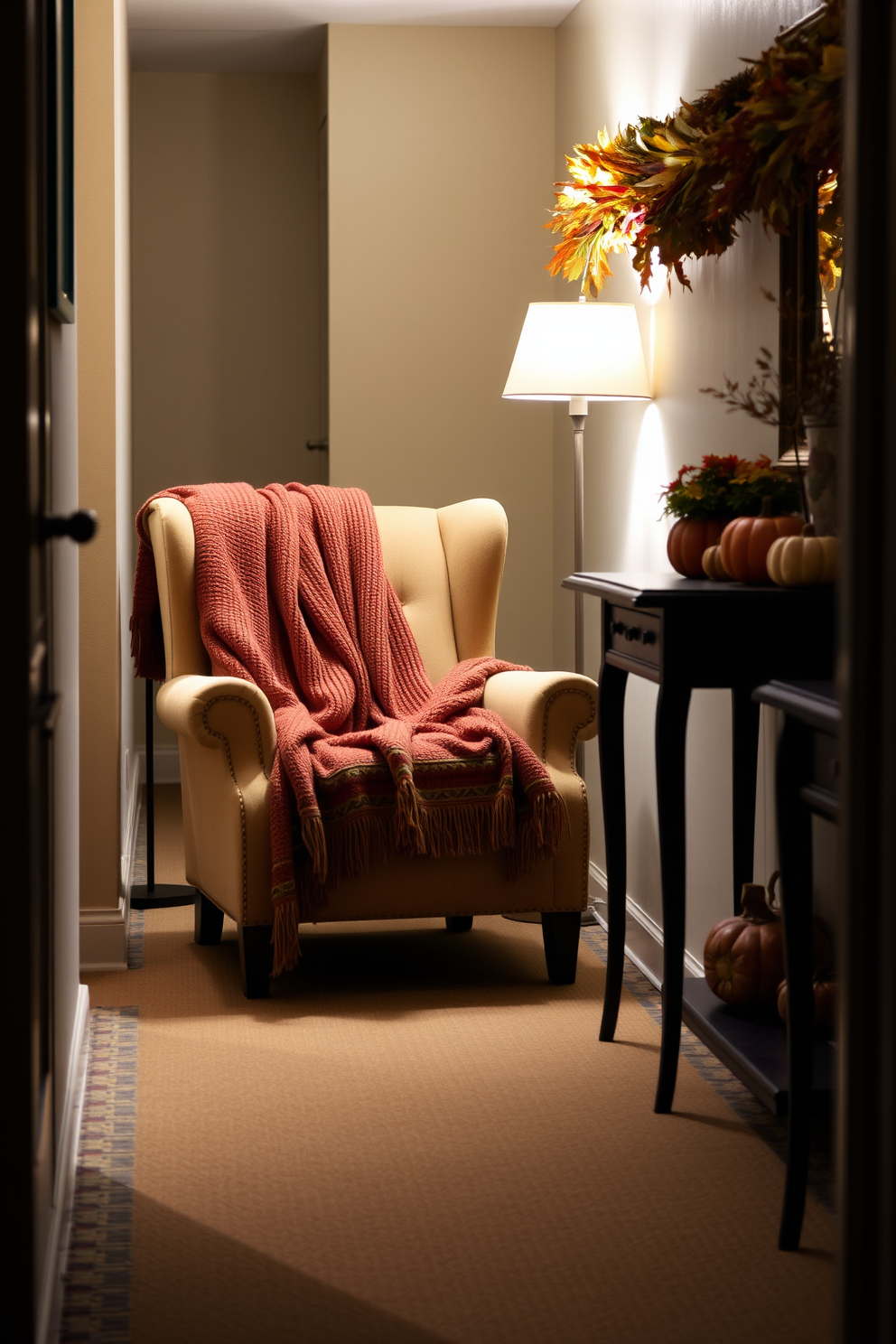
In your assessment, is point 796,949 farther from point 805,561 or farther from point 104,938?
point 104,938

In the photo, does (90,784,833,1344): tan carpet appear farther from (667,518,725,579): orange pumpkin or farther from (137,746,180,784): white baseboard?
(137,746,180,784): white baseboard

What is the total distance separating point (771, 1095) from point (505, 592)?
295 cm

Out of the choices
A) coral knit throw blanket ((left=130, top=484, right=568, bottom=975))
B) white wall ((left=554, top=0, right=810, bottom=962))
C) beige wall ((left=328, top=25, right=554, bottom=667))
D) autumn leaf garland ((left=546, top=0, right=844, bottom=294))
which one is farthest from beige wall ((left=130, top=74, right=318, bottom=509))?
autumn leaf garland ((left=546, top=0, right=844, bottom=294))

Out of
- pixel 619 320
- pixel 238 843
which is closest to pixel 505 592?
pixel 619 320

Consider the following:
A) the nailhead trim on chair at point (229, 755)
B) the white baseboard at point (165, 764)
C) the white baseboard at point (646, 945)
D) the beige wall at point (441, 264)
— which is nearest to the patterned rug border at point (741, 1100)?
the white baseboard at point (646, 945)

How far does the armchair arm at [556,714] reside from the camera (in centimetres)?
331

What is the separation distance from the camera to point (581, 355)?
3.58m

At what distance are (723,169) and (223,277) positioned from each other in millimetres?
3382

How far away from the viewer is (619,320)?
3.58 meters

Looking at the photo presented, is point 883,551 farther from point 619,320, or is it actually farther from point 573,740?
point 619,320

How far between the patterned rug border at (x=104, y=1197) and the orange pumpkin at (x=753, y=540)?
1335 millimetres

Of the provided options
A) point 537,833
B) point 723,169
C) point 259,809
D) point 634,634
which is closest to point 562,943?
point 537,833

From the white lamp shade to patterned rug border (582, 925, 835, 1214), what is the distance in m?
1.37

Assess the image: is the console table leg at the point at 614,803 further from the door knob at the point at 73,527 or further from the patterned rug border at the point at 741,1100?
the door knob at the point at 73,527
